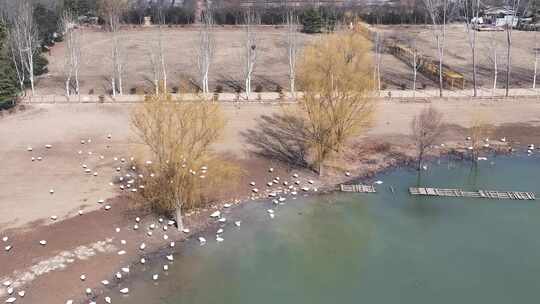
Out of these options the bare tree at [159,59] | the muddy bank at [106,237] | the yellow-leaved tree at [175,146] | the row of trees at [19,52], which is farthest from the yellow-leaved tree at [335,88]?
the row of trees at [19,52]

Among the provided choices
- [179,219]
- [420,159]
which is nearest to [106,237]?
[179,219]

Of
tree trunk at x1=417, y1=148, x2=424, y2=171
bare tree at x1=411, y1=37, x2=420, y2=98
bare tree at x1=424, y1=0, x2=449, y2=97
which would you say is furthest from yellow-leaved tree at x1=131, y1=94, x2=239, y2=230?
bare tree at x1=424, y1=0, x2=449, y2=97


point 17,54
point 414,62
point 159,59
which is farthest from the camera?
point 159,59

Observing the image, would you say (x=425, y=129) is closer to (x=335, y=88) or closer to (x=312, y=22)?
(x=335, y=88)

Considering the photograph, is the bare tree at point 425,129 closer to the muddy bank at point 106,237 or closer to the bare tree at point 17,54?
the muddy bank at point 106,237

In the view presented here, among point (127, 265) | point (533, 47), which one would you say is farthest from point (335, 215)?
point (533, 47)

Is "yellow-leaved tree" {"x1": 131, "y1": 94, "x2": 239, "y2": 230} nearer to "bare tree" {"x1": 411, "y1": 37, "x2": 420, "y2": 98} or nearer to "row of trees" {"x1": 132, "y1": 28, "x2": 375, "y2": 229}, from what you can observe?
"row of trees" {"x1": 132, "y1": 28, "x2": 375, "y2": 229}
